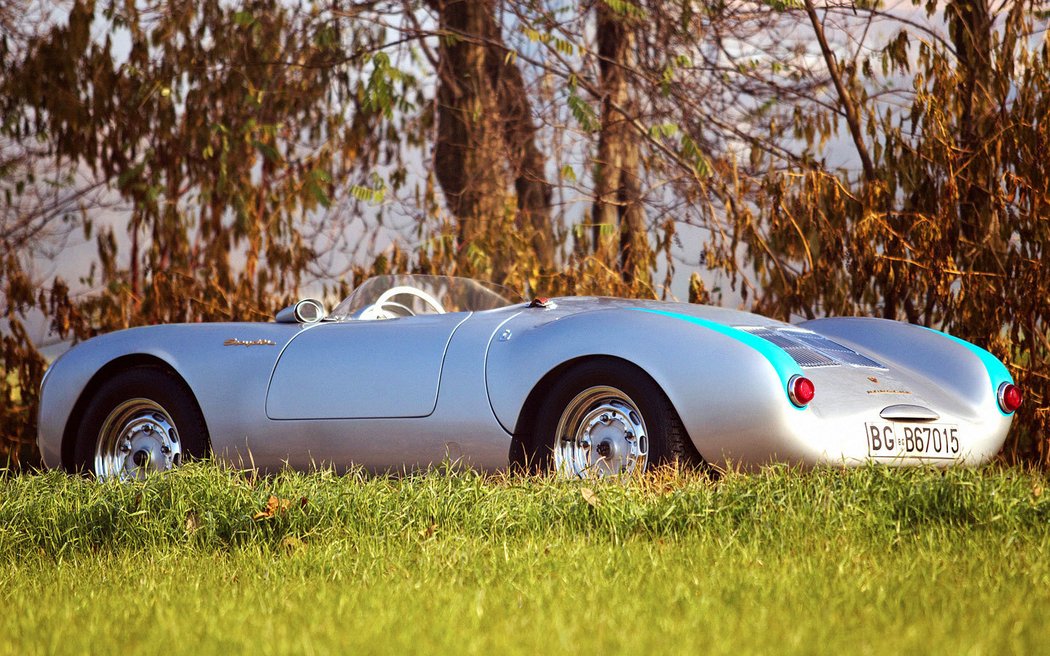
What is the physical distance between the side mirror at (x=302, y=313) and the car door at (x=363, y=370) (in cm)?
24

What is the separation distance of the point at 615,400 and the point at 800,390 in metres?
0.82

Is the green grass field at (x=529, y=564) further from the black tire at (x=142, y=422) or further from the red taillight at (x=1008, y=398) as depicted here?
the black tire at (x=142, y=422)

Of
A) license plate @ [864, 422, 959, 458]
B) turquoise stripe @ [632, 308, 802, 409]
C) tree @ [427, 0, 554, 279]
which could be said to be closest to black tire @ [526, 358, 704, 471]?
turquoise stripe @ [632, 308, 802, 409]

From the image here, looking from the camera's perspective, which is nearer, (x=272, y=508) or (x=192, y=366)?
(x=272, y=508)

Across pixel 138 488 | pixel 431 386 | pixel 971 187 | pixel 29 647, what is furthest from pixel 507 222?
pixel 29 647

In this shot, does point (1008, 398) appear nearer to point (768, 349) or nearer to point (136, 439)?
point (768, 349)

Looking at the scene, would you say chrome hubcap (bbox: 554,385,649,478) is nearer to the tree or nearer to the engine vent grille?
the engine vent grille

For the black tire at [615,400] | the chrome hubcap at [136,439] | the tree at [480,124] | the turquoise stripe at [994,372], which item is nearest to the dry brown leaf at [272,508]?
the black tire at [615,400]

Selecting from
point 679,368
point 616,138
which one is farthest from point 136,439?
point 616,138

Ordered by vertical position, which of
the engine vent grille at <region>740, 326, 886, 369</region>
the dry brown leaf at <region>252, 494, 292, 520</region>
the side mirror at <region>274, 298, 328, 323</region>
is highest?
the side mirror at <region>274, 298, 328, 323</region>

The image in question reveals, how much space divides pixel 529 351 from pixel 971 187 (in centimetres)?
348

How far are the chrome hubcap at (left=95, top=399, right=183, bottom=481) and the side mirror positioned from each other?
0.80 metres

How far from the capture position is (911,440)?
5.24m

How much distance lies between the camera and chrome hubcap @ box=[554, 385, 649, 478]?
527cm
